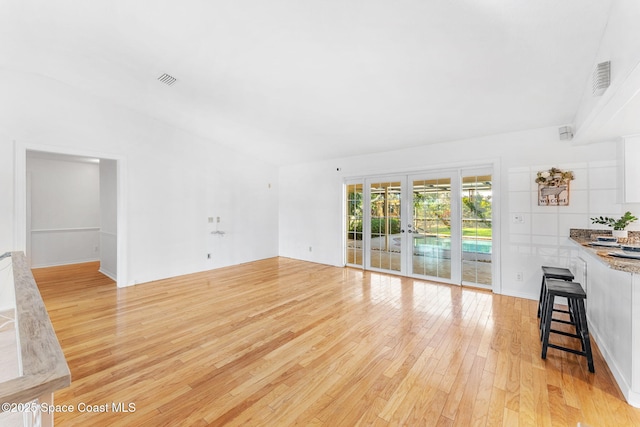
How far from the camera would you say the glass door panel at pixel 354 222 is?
19.4 feet

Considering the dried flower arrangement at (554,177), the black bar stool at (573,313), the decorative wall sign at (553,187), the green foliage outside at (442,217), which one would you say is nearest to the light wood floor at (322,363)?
the black bar stool at (573,313)

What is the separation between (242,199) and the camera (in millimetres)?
6445

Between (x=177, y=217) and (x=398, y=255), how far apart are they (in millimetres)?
4356

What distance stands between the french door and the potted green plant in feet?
4.08

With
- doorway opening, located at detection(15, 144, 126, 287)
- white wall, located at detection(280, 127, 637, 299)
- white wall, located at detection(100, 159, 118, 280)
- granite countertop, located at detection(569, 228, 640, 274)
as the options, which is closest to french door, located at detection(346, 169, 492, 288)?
white wall, located at detection(280, 127, 637, 299)

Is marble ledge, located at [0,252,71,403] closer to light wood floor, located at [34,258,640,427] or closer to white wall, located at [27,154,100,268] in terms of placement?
light wood floor, located at [34,258,640,427]

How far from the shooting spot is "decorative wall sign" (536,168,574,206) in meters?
3.63

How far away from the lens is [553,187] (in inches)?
146

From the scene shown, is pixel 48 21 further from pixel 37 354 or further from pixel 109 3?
pixel 37 354

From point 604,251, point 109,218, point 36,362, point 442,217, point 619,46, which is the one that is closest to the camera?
point 36,362

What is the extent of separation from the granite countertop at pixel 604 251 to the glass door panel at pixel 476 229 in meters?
1.02

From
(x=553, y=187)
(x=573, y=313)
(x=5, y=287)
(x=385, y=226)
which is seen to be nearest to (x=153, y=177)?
(x=5, y=287)

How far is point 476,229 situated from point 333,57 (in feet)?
11.2

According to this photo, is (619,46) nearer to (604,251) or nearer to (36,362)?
(604,251)
